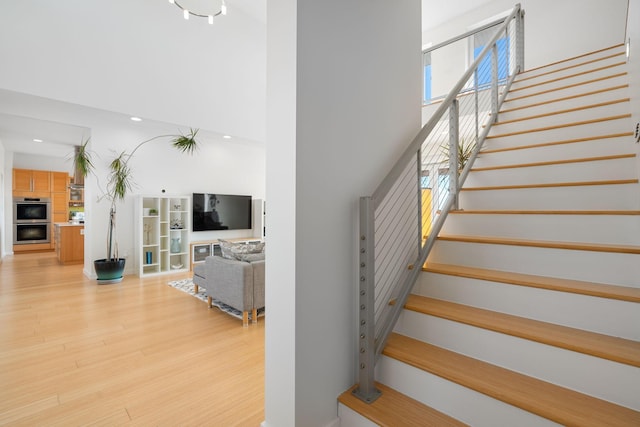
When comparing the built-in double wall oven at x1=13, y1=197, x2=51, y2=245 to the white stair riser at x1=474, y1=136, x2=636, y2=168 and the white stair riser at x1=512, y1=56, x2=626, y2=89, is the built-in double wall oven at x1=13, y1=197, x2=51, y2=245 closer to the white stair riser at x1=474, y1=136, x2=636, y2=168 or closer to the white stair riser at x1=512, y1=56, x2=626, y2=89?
the white stair riser at x1=474, y1=136, x2=636, y2=168

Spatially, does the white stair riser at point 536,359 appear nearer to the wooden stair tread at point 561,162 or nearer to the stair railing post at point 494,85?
the wooden stair tread at point 561,162

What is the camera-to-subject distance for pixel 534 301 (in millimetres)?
1603

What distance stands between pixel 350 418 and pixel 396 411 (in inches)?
9.8

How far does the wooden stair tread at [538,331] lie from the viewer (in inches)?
48.4

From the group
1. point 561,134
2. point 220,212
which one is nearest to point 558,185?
point 561,134

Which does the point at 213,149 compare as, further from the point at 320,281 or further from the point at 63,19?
the point at 320,281

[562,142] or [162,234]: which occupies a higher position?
[562,142]

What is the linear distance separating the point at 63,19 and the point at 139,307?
3728 millimetres

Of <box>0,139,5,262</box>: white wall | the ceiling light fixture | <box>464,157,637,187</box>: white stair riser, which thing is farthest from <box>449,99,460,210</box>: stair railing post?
<box>0,139,5,262</box>: white wall

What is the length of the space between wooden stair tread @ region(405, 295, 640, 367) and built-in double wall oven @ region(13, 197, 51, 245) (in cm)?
1114

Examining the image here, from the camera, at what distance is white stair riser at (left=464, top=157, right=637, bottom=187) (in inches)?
81.7

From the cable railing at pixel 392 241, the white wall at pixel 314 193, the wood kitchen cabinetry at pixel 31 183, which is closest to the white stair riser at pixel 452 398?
the cable railing at pixel 392 241

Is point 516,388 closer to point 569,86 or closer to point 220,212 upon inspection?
point 569,86

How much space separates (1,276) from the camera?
18.1 feet
